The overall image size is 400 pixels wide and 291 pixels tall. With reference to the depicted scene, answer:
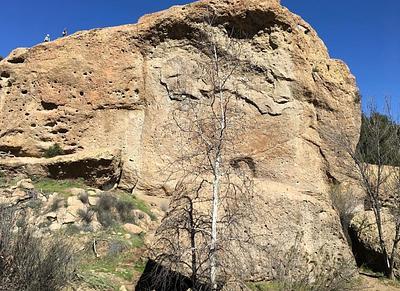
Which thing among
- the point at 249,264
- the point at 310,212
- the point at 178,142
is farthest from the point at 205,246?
the point at 178,142

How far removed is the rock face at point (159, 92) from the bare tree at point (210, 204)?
40cm

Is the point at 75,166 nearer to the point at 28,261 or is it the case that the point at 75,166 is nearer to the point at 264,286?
the point at 28,261

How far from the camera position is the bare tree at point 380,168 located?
12115mm

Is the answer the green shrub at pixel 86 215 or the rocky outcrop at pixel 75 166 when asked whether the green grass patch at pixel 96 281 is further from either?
the rocky outcrop at pixel 75 166

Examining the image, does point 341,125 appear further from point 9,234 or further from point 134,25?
point 9,234

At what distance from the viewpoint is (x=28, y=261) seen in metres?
6.15

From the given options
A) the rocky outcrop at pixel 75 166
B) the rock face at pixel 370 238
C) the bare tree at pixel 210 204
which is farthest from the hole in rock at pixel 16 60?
the rock face at pixel 370 238

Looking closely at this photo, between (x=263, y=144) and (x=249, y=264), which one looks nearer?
(x=249, y=264)

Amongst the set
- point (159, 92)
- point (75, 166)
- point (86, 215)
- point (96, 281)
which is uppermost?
point (159, 92)

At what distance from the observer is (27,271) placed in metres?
6.09

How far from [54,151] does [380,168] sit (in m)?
9.51

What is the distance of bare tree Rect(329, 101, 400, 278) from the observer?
477 inches

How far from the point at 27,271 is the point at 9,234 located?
0.58 metres

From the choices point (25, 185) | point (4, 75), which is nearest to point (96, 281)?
point (25, 185)
